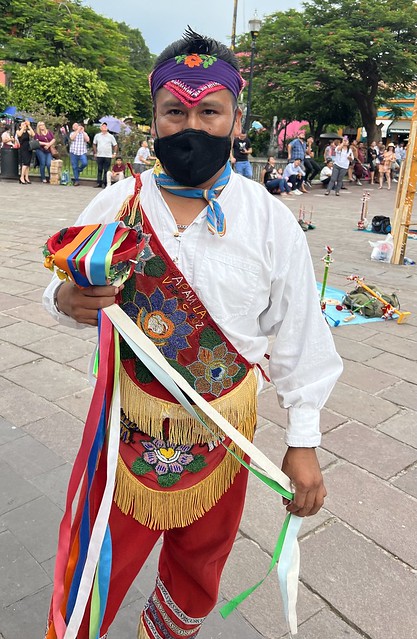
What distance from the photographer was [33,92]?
66.7 feet

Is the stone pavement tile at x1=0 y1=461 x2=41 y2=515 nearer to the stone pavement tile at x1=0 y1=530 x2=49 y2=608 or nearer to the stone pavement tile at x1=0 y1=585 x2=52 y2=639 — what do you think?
the stone pavement tile at x1=0 y1=530 x2=49 y2=608

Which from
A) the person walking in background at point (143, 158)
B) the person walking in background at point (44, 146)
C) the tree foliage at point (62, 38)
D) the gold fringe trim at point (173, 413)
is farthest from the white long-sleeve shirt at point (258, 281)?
the tree foliage at point (62, 38)

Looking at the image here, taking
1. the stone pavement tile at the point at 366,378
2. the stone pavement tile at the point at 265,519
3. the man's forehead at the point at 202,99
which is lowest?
the stone pavement tile at the point at 265,519

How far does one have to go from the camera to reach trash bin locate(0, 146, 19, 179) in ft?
47.0

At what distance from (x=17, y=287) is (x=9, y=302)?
486 millimetres

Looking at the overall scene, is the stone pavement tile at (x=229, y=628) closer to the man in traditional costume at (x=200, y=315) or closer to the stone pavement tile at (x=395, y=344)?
the man in traditional costume at (x=200, y=315)

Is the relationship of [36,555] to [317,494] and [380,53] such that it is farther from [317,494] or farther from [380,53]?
[380,53]

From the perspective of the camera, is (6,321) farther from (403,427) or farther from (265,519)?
(403,427)

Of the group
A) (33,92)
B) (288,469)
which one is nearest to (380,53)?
(33,92)

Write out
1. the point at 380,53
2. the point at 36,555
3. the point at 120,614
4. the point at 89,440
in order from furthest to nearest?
the point at 380,53, the point at 36,555, the point at 120,614, the point at 89,440

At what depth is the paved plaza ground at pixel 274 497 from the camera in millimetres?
1979

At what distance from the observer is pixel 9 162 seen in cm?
1449

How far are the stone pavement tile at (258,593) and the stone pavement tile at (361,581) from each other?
0.09 m

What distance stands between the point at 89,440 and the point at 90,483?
0.12 metres
